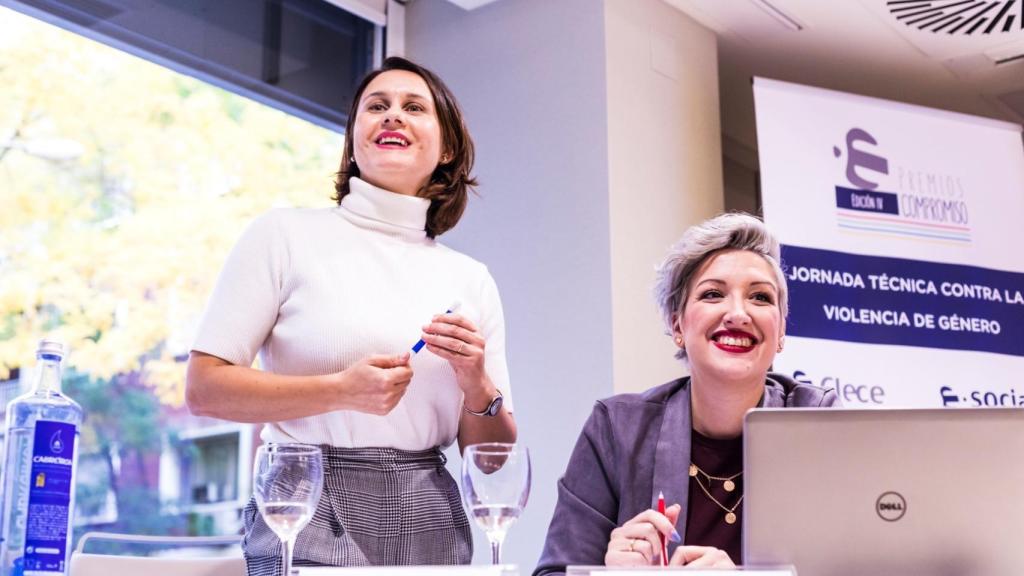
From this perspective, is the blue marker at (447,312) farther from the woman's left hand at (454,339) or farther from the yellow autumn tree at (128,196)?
the yellow autumn tree at (128,196)

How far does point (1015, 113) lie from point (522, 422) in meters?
2.72

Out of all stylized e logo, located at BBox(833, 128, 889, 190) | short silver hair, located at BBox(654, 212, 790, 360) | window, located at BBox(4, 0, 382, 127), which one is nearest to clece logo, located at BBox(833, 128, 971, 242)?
stylized e logo, located at BBox(833, 128, 889, 190)

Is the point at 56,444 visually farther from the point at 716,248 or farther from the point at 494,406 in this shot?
the point at 716,248

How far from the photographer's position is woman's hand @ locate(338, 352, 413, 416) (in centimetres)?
155

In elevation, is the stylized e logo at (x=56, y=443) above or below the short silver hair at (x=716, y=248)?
below

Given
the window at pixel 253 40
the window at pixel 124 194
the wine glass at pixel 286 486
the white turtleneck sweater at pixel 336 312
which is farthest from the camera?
the window at pixel 124 194

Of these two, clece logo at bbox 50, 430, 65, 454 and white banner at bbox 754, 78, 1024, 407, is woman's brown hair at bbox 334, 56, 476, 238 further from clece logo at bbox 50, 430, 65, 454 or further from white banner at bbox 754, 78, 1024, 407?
white banner at bbox 754, 78, 1024, 407

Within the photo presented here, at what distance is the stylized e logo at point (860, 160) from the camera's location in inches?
154

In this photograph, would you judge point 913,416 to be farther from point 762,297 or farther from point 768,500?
point 762,297

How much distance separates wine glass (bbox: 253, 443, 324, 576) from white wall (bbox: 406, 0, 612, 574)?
225cm

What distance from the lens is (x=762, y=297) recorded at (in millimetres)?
1920

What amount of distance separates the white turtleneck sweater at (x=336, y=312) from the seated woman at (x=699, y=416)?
0.22m

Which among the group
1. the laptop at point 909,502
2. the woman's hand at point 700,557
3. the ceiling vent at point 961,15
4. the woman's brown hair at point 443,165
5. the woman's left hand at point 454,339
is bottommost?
Result: the woman's hand at point 700,557

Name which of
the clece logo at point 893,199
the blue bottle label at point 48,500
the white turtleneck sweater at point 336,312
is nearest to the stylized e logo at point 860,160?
the clece logo at point 893,199
